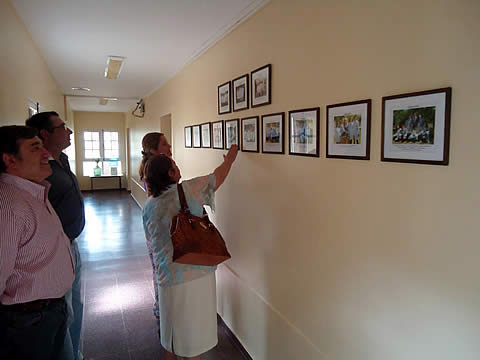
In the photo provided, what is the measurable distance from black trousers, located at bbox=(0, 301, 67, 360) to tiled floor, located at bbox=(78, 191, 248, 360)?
1295 mm

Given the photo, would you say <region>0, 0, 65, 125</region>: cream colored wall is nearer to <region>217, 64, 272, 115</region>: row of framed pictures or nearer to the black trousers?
the black trousers

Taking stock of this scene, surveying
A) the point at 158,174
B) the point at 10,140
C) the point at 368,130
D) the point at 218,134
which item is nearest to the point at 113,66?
the point at 218,134

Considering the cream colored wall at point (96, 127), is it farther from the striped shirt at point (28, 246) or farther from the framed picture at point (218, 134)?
the striped shirt at point (28, 246)

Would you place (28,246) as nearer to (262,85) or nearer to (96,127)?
(262,85)

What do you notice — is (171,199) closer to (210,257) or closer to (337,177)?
(210,257)

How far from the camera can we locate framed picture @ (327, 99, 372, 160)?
1.45 metres

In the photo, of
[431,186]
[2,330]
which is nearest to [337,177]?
[431,186]

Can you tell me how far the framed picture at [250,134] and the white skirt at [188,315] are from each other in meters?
0.95

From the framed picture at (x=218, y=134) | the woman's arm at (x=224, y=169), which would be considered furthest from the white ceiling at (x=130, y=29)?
the woman's arm at (x=224, y=169)

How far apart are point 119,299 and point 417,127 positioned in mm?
3365

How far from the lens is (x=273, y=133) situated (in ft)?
7.24

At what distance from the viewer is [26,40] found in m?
2.93

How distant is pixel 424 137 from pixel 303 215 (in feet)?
2.83

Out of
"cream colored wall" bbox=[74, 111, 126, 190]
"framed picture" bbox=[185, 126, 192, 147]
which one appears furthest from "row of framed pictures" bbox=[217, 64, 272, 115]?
"cream colored wall" bbox=[74, 111, 126, 190]
